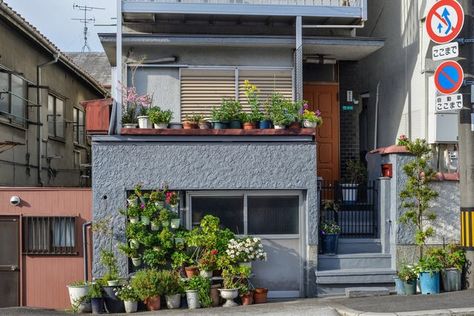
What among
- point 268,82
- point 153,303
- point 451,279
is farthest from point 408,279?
point 268,82

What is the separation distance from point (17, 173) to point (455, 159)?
380 inches

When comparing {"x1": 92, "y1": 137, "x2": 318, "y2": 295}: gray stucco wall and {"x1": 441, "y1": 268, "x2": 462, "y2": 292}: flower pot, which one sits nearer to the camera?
{"x1": 441, "y1": 268, "x2": 462, "y2": 292}: flower pot

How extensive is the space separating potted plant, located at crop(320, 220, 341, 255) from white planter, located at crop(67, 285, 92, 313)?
4.36 metres

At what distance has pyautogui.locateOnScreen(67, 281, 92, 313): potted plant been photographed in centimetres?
1120

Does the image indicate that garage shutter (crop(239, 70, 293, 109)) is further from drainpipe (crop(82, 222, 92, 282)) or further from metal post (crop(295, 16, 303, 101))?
drainpipe (crop(82, 222, 92, 282))

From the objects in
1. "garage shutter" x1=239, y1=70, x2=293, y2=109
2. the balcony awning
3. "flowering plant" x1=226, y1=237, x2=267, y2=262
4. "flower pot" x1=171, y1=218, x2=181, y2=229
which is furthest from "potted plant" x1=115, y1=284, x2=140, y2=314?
the balcony awning

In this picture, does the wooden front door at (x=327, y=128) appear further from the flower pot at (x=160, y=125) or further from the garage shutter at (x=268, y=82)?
the flower pot at (x=160, y=125)

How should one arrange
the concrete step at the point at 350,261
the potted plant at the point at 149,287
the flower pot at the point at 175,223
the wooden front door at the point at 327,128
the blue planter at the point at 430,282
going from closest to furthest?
the potted plant at the point at 149,287 < the blue planter at the point at 430,282 < the flower pot at the point at 175,223 < the concrete step at the point at 350,261 < the wooden front door at the point at 327,128

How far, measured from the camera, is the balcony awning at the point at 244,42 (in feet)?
43.3

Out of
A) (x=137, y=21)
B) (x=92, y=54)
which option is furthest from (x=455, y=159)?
(x=92, y=54)

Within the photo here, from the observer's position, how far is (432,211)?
12289 millimetres

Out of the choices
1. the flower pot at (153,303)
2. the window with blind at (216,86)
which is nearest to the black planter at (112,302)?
the flower pot at (153,303)

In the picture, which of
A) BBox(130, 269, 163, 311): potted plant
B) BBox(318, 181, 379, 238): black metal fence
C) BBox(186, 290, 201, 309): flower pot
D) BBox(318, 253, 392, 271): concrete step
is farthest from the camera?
BBox(318, 181, 379, 238): black metal fence

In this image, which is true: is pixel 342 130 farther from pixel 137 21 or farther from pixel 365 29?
pixel 137 21
